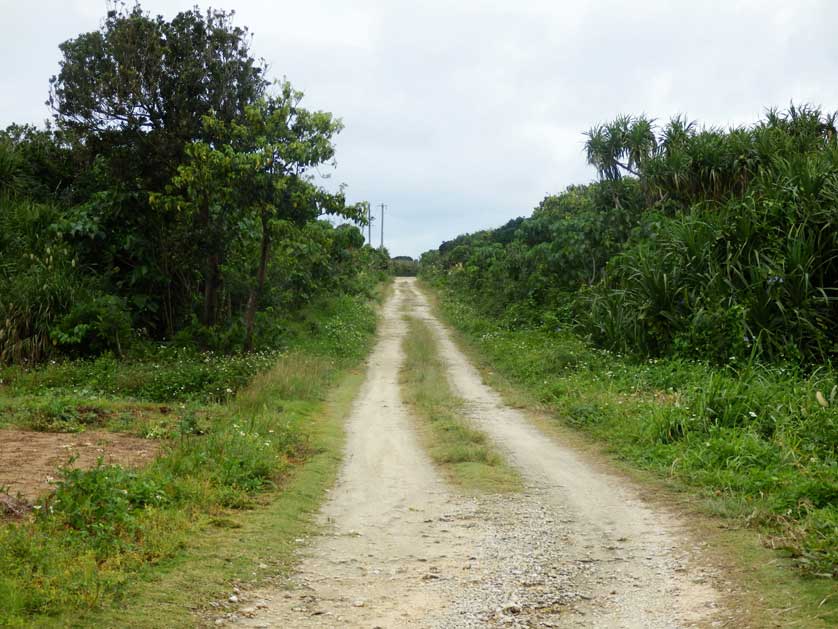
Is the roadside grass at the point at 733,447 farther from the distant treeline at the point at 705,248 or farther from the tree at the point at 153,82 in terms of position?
the tree at the point at 153,82

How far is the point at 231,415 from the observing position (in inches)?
463

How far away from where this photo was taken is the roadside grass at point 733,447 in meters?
5.36

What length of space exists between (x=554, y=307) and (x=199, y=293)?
37.2ft

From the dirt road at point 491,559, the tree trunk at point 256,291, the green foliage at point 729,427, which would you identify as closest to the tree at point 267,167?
the tree trunk at point 256,291

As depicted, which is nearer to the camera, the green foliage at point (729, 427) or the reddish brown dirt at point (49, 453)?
the green foliage at point (729, 427)

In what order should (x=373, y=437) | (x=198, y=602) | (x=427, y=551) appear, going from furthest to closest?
(x=373, y=437) → (x=427, y=551) → (x=198, y=602)

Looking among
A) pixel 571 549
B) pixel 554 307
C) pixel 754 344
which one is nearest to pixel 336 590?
pixel 571 549

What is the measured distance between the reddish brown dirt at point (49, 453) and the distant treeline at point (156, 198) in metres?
8.01

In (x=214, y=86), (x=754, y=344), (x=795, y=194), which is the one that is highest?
(x=214, y=86)

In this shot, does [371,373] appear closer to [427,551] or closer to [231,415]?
[231,415]

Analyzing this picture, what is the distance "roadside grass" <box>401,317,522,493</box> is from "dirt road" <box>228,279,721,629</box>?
0.94 ft

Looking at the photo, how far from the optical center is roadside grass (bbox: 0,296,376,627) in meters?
4.73

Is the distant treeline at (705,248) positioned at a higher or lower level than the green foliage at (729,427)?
higher

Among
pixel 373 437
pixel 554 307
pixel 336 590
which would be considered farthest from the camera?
pixel 554 307
